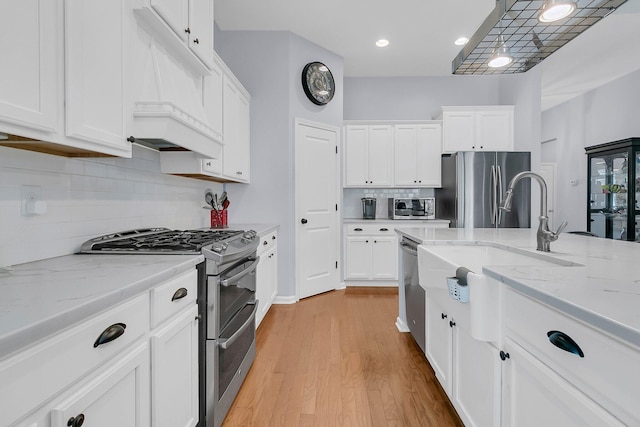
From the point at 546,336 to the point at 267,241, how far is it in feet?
8.61

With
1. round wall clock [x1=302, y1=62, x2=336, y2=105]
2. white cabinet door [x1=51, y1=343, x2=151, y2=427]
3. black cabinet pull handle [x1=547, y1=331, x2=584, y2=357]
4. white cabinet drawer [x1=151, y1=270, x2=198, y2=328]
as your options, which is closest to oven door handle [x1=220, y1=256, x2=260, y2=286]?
white cabinet drawer [x1=151, y1=270, x2=198, y2=328]

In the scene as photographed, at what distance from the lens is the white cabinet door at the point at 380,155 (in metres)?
4.86

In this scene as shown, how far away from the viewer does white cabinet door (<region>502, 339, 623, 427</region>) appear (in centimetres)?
79

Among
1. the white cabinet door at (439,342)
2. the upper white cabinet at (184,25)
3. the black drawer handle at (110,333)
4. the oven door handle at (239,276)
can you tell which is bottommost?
the white cabinet door at (439,342)

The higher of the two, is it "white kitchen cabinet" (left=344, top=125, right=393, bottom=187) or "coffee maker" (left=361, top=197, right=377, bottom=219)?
"white kitchen cabinet" (left=344, top=125, right=393, bottom=187)

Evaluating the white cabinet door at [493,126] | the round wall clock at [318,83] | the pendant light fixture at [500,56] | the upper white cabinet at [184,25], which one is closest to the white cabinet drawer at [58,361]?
the upper white cabinet at [184,25]

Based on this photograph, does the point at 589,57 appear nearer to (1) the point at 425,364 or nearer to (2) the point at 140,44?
(1) the point at 425,364

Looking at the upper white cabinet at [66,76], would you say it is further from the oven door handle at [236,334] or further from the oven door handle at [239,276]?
the oven door handle at [236,334]

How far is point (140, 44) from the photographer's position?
1679 millimetres

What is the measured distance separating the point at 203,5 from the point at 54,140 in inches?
64.0

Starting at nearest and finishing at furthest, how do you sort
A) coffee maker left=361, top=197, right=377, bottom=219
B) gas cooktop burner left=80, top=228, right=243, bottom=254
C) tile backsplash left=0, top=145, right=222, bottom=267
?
tile backsplash left=0, top=145, right=222, bottom=267, gas cooktop burner left=80, top=228, right=243, bottom=254, coffee maker left=361, top=197, right=377, bottom=219

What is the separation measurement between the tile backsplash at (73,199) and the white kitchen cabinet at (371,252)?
2639mm

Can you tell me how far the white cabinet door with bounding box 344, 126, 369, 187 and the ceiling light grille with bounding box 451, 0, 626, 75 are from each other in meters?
2.72

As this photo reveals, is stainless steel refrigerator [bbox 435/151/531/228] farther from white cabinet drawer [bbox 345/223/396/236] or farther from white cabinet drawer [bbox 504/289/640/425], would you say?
white cabinet drawer [bbox 504/289/640/425]
